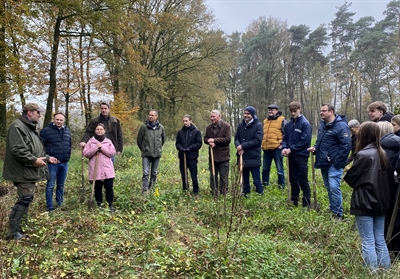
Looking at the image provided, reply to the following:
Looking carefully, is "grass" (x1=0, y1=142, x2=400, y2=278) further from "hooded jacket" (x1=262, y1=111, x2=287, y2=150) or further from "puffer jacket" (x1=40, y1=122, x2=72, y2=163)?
"hooded jacket" (x1=262, y1=111, x2=287, y2=150)

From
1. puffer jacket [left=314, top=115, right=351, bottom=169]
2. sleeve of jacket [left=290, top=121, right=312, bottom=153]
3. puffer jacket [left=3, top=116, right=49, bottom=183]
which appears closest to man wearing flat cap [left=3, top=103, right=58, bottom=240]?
puffer jacket [left=3, top=116, right=49, bottom=183]

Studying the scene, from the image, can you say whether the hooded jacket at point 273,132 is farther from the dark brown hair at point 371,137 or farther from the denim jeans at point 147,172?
the dark brown hair at point 371,137

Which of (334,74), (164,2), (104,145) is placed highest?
(164,2)

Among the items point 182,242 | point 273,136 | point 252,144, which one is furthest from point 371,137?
point 273,136

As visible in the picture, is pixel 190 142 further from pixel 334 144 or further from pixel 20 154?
pixel 20 154

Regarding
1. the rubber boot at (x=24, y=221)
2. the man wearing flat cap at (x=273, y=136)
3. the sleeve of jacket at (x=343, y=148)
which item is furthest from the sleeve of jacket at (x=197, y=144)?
the rubber boot at (x=24, y=221)

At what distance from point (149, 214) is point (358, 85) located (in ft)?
95.9

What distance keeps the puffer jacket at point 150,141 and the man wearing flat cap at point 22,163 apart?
241 centimetres

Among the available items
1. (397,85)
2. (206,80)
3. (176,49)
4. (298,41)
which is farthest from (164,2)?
(397,85)

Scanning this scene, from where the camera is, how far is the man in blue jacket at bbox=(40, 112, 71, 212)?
5.74 m

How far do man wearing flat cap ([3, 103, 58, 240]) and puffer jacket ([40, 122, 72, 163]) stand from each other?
4.02ft

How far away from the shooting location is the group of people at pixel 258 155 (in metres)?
3.52

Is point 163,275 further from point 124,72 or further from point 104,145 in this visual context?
point 124,72

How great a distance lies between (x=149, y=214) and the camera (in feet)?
17.3
